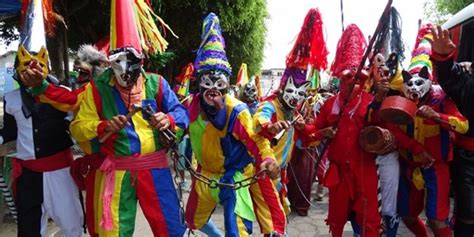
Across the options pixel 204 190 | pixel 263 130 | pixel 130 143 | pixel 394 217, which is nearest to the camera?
pixel 130 143

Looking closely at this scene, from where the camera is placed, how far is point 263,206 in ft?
12.0

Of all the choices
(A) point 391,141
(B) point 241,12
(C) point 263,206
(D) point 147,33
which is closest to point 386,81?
(A) point 391,141

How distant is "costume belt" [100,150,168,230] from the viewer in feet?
9.78

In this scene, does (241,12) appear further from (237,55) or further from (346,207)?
(346,207)

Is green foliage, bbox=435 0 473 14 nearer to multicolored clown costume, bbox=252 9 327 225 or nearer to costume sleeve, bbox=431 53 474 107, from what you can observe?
multicolored clown costume, bbox=252 9 327 225

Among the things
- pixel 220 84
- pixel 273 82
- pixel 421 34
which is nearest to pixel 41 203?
pixel 220 84

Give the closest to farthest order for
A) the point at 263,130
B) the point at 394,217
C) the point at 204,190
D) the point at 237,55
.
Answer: the point at 263,130
the point at 204,190
the point at 394,217
the point at 237,55

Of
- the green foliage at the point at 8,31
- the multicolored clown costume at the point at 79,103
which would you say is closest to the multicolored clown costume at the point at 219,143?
the multicolored clown costume at the point at 79,103

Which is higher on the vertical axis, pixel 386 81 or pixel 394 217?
pixel 386 81

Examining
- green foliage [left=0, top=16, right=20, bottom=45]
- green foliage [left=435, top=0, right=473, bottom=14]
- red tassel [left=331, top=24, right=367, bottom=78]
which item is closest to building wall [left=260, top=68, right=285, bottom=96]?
red tassel [left=331, top=24, right=367, bottom=78]

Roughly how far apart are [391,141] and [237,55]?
40.8 feet

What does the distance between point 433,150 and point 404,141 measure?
0.78 ft

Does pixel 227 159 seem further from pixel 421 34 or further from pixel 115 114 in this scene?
pixel 421 34

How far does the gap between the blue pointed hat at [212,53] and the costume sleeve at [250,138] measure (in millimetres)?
423
